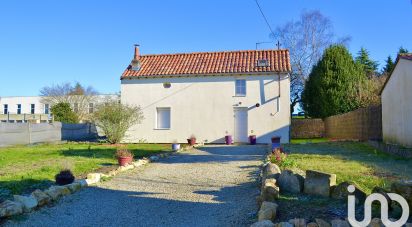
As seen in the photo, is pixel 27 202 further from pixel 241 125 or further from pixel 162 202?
pixel 241 125

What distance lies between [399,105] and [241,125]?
10598 mm

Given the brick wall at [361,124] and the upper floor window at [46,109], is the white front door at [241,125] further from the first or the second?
the upper floor window at [46,109]

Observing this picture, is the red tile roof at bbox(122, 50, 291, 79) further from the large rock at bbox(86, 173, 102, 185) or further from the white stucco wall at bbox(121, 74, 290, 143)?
the large rock at bbox(86, 173, 102, 185)

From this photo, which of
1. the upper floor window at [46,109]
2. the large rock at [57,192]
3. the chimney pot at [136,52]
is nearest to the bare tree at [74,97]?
the upper floor window at [46,109]

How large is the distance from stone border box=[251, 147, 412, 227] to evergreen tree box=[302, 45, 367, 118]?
2343cm

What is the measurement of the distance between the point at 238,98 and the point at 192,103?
2.93 m

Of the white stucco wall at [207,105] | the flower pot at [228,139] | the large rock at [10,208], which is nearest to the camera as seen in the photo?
the large rock at [10,208]

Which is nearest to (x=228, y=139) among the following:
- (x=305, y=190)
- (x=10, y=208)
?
(x=305, y=190)

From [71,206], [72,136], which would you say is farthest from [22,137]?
[71,206]

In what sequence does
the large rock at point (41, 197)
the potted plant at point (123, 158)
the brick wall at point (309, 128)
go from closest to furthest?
the large rock at point (41, 197) → the potted plant at point (123, 158) → the brick wall at point (309, 128)

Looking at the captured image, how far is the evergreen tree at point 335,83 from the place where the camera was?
2936 cm

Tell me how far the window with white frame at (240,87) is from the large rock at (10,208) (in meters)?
18.7

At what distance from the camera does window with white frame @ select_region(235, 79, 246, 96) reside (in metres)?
24.1

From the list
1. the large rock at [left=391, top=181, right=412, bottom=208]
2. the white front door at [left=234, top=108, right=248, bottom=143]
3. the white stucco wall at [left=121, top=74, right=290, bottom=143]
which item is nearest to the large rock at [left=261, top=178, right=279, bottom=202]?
the large rock at [left=391, top=181, right=412, bottom=208]
